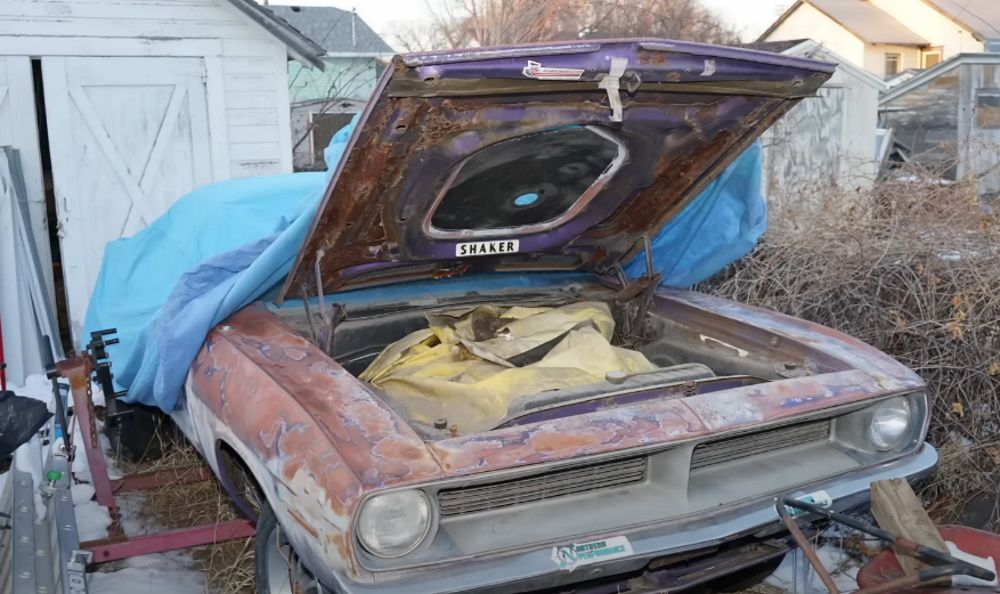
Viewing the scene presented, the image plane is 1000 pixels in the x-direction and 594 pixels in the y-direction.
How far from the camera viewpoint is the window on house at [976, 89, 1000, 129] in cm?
1338

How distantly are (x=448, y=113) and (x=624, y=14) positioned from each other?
80.4 ft

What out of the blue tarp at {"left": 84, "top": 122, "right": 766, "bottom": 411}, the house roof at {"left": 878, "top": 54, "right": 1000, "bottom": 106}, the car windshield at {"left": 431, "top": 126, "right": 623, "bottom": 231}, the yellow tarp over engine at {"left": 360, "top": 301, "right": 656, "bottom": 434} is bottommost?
the yellow tarp over engine at {"left": 360, "top": 301, "right": 656, "bottom": 434}

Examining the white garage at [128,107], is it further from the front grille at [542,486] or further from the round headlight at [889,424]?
the round headlight at [889,424]

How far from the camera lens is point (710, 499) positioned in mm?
2473

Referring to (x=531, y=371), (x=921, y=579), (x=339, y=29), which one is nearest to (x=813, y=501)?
(x=921, y=579)

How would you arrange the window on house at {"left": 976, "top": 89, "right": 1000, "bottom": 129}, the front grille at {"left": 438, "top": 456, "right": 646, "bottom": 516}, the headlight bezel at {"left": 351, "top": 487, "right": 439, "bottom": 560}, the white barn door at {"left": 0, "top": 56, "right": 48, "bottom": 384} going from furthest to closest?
the window on house at {"left": 976, "top": 89, "right": 1000, "bottom": 129}
the white barn door at {"left": 0, "top": 56, "right": 48, "bottom": 384}
the front grille at {"left": 438, "top": 456, "right": 646, "bottom": 516}
the headlight bezel at {"left": 351, "top": 487, "right": 439, "bottom": 560}

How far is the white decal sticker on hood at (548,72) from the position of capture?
250cm

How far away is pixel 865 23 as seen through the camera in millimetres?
35000

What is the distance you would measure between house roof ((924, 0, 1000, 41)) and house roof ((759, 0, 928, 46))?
1.48 metres

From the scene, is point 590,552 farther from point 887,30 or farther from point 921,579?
point 887,30

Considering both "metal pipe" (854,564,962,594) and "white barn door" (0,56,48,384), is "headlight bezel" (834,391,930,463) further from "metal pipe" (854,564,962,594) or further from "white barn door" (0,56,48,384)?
"white barn door" (0,56,48,384)

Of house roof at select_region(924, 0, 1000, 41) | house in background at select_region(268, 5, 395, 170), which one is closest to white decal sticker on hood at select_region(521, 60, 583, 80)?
house in background at select_region(268, 5, 395, 170)

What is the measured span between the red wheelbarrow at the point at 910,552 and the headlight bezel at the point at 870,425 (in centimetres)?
30

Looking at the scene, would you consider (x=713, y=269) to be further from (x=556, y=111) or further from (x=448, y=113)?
(x=448, y=113)
